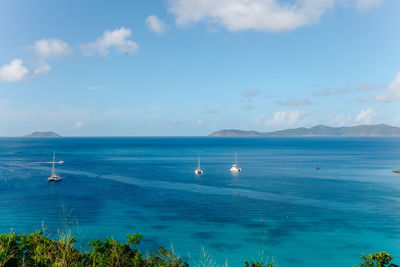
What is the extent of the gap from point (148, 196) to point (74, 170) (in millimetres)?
44959

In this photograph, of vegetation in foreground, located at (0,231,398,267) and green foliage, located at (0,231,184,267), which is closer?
vegetation in foreground, located at (0,231,398,267)

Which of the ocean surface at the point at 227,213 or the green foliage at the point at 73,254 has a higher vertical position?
the green foliage at the point at 73,254

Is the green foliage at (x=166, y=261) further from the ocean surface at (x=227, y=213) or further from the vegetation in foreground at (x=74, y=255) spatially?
the ocean surface at (x=227, y=213)

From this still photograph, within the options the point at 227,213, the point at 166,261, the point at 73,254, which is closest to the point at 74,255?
the point at 73,254

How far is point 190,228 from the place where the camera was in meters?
38.5

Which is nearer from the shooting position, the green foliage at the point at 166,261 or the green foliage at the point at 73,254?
the green foliage at the point at 166,261

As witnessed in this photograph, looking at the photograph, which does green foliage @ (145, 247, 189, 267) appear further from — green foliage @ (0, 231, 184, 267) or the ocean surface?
the ocean surface

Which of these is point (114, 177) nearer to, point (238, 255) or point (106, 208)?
point (106, 208)

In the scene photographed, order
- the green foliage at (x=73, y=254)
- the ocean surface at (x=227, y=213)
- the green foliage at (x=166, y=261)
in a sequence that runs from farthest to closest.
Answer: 1. the ocean surface at (x=227, y=213)
2. the green foliage at (x=73, y=254)
3. the green foliage at (x=166, y=261)

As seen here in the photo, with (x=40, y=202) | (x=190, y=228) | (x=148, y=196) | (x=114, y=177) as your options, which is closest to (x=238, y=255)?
(x=190, y=228)

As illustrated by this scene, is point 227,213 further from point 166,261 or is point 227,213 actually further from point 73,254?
point 73,254

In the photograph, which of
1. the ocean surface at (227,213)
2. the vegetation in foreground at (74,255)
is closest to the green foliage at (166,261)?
the vegetation in foreground at (74,255)

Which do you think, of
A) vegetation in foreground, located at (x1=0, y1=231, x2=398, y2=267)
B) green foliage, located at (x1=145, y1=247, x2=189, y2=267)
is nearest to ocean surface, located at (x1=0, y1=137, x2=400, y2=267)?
green foliage, located at (x1=145, y1=247, x2=189, y2=267)

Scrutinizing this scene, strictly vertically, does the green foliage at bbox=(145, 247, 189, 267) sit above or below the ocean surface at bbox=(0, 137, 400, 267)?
above
